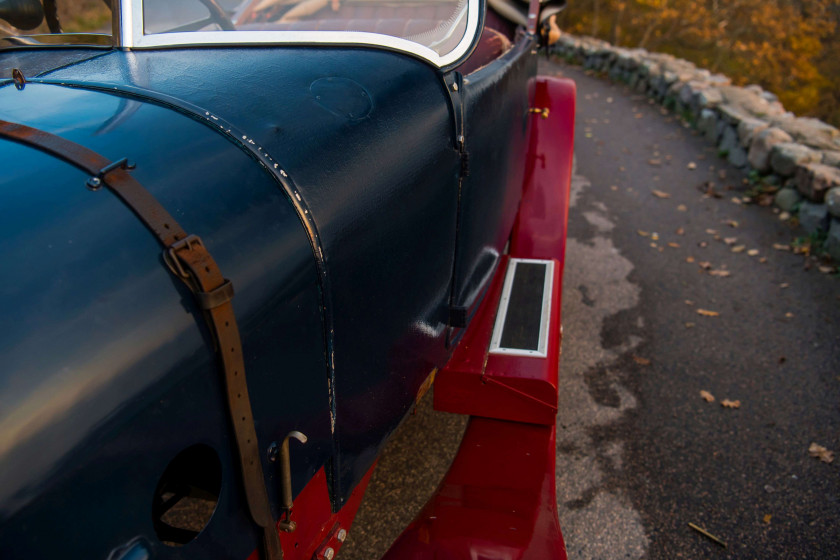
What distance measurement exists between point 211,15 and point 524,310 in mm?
1514

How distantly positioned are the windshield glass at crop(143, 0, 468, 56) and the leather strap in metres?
0.75

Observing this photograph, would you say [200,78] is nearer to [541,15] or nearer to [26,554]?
[26,554]

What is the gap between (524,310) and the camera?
233cm

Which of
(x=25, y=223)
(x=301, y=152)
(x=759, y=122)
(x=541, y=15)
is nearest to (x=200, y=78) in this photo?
(x=301, y=152)

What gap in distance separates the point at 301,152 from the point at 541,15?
3.36m

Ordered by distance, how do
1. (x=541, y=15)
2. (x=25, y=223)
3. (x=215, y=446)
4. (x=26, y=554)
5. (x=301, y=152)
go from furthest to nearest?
(x=541, y=15), (x=301, y=152), (x=215, y=446), (x=25, y=223), (x=26, y=554)

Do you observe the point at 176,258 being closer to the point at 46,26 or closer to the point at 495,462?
the point at 495,462

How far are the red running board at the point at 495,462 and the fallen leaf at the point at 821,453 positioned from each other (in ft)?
4.91

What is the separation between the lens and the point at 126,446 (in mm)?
829

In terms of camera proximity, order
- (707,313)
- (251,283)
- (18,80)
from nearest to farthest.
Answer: (251,283)
(18,80)
(707,313)

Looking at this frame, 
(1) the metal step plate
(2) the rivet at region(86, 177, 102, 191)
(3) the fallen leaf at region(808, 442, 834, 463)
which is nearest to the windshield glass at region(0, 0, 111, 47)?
(2) the rivet at region(86, 177, 102, 191)

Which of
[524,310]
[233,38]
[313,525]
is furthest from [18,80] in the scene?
[524,310]

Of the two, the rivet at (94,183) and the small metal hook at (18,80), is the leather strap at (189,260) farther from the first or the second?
the small metal hook at (18,80)

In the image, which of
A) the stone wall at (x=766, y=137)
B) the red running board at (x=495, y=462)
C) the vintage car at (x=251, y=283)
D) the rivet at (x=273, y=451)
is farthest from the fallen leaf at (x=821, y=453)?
the rivet at (x=273, y=451)
